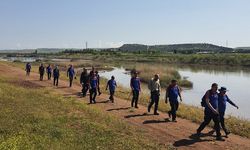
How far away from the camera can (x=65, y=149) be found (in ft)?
38.7

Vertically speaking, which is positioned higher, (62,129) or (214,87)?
(214,87)

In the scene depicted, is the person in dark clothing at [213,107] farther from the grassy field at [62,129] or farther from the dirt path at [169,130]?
the grassy field at [62,129]

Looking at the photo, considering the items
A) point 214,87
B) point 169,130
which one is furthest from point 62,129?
point 214,87

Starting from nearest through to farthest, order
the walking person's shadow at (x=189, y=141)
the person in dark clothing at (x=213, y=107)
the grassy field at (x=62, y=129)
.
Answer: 1. the grassy field at (x=62, y=129)
2. the walking person's shadow at (x=189, y=141)
3. the person in dark clothing at (x=213, y=107)

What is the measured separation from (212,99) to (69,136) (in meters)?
5.12

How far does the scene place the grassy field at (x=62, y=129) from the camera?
1241cm

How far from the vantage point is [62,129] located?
14.6m

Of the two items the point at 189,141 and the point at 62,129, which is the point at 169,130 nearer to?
Answer: the point at 189,141

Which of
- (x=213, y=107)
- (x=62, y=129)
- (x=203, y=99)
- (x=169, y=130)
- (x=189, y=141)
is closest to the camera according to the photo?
(x=189, y=141)

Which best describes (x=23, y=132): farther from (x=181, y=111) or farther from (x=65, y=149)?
(x=181, y=111)

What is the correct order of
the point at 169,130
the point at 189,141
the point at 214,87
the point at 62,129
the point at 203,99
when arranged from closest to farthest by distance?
the point at 189,141, the point at 214,87, the point at 203,99, the point at 62,129, the point at 169,130

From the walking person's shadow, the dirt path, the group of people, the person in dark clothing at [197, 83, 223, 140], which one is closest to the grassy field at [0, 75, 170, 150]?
the dirt path

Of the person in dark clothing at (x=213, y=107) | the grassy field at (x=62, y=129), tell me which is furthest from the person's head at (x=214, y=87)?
the grassy field at (x=62, y=129)

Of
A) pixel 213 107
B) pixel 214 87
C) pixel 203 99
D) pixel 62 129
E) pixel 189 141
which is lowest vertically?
pixel 189 141
